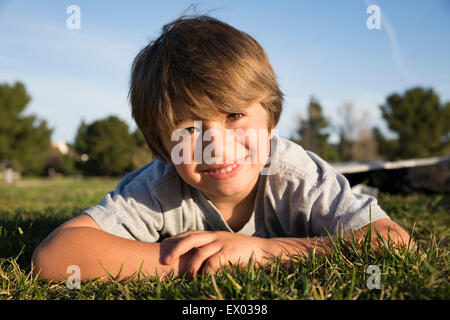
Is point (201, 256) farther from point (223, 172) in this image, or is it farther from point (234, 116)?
point (234, 116)

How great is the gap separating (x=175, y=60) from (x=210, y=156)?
21.2 inches

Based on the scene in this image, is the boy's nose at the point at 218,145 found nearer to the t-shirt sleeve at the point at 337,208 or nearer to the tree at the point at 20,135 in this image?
the t-shirt sleeve at the point at 337,208

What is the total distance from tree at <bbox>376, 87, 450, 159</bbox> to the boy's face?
101 feet

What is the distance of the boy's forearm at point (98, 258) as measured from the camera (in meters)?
1.39

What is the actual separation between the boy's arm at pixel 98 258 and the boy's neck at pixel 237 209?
0.70 meters

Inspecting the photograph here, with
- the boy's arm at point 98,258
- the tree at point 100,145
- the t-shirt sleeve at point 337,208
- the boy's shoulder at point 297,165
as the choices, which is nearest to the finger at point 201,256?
the boy's arm at point 98,258

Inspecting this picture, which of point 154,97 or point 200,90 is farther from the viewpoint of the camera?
point 154,97

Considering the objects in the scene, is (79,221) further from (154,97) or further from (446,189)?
(446,189)

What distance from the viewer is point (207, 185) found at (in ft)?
5.65

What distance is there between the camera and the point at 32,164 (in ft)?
126

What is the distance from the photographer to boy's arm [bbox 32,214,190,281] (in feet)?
4.58

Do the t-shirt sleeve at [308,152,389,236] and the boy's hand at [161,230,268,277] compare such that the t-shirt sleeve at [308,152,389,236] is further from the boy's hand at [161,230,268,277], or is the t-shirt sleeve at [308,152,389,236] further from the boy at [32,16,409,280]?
the boy's hand at [161,230,268,277]

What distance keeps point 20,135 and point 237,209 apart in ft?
143
